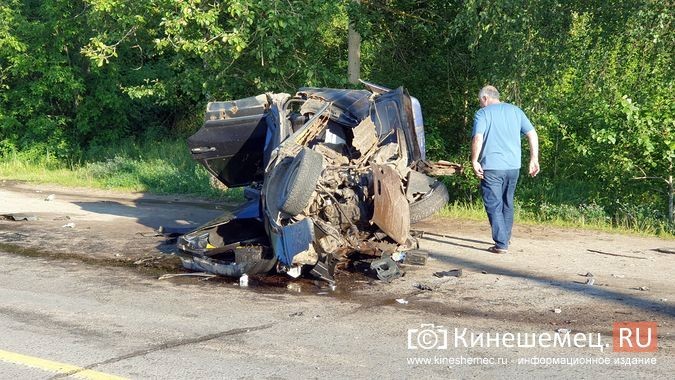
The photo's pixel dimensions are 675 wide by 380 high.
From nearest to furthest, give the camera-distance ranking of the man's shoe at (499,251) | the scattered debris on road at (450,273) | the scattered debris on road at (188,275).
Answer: the scattered debris on road at (450,273) < the scattered debris on road at (188,275) < the man's shoe at (499,251)

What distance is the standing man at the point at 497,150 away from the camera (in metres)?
9.32

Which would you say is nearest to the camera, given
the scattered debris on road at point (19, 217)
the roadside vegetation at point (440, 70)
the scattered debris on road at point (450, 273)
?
the scattered debris on road at point (450, 273)

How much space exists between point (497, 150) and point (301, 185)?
2.49m

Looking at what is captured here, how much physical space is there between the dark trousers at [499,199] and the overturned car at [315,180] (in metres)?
0.47

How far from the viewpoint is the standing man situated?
932 centimetres

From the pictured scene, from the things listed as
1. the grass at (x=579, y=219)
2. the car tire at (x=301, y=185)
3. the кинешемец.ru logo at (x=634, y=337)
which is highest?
the car tire at (x=301, y=185)

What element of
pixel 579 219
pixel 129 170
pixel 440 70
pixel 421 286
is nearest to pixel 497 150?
pixel 421 286

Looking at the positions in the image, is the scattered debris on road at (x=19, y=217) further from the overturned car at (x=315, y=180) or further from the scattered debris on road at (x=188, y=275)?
the scattered debris on road at (x=188, y=275)

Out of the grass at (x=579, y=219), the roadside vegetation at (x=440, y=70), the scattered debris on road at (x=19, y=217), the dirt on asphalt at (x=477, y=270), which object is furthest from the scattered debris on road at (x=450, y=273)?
the scattered debris on road at (x=19, y=217)

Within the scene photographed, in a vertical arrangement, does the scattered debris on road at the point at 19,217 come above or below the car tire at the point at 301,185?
below

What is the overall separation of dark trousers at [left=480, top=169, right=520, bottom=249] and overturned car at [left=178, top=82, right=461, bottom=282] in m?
0.47

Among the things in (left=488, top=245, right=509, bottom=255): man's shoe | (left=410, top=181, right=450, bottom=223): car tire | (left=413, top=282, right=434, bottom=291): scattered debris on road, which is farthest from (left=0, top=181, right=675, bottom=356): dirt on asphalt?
(left=410, top=181, right=450, bottom=223): car tire

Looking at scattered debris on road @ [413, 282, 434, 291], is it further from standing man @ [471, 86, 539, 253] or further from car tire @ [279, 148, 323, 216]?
standing man @ [471, 86, 539, 253]

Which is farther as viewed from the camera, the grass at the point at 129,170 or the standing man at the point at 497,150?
the grass at the point at 129,170
